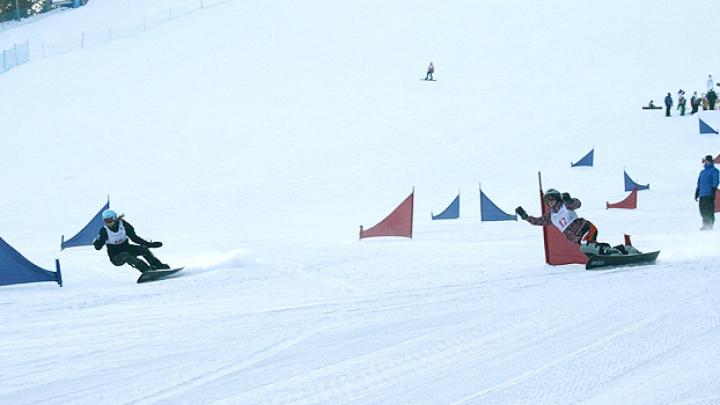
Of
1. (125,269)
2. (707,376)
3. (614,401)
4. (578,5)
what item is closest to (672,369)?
(707,376)

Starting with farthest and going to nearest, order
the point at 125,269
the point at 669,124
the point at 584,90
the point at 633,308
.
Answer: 1. the point at 584,90
2. the point at 669,124
3. the point at 125,269
4. the point at 633,308

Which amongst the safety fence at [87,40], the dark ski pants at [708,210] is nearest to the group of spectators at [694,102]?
the dark ski pants at [708,210]

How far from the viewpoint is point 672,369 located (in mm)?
4430

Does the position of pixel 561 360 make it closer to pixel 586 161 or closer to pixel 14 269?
pixel 14 269

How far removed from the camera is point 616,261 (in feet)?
26.2

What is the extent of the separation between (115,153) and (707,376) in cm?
2443

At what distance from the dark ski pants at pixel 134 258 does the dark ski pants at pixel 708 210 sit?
7.71m

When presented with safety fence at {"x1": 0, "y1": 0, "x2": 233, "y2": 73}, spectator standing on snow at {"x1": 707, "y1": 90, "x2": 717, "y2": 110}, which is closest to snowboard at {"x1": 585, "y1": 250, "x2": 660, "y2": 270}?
spectator standing on snow at {"x1": 707, "y1": 90, "x2": 717, "y2": 110}

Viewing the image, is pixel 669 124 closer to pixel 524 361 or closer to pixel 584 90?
pixel 584 90

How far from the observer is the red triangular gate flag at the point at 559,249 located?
8.43 meters

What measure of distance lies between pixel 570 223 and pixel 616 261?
2.05ft

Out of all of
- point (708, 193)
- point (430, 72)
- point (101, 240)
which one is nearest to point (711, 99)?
point (430, 72)

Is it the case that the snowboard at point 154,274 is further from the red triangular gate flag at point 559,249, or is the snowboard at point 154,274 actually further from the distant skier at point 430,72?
the distant skier at point 430,72

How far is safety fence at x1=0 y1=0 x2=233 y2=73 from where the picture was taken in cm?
4147
